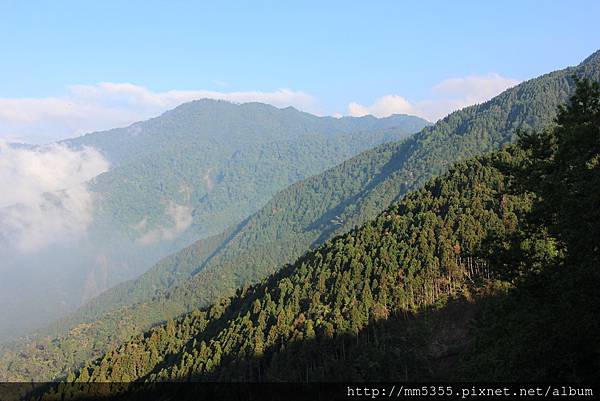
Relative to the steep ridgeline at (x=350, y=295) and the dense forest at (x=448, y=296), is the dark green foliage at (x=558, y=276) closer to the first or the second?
the dense forest at (x=448, y=296)

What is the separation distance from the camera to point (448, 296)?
Answer: 77875 millimetres

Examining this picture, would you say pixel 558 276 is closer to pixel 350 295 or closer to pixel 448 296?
pixel 448 296

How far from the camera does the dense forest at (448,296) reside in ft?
88.1

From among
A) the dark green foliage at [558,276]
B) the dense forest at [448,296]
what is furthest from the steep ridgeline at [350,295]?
the dark green foliage at [558,276]

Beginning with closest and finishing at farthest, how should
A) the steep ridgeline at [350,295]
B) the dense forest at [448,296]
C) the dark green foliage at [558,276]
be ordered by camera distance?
the dark green foliage at [558,276] < the dense forest at [448,296] < the steep ridgeline at [350,295]

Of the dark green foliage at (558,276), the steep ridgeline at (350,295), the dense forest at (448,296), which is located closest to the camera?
the dark green foliage at (558,276)

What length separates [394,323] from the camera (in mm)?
77938

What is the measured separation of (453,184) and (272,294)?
57241 mm

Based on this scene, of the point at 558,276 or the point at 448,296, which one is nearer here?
the point at 558,276

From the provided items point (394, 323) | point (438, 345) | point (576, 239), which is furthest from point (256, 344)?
point (576, 239)

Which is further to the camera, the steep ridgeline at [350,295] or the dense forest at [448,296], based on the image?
the steep ridgeline at [350,295]

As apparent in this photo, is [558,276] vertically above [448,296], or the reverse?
[558,276]

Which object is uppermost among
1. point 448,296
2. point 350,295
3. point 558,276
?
point 558,276

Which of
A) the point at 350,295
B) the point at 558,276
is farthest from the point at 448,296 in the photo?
the point at 558,276
